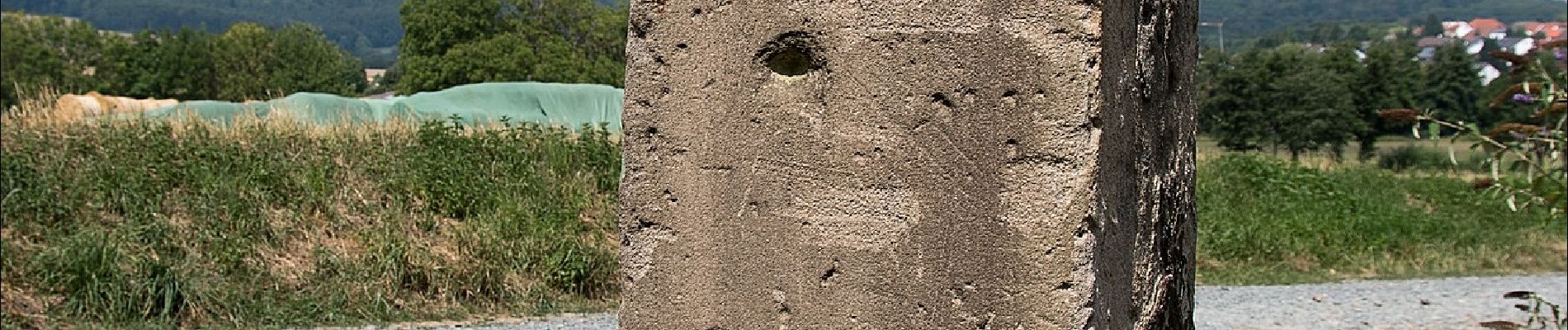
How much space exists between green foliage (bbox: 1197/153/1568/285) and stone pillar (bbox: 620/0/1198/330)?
9.77 meters

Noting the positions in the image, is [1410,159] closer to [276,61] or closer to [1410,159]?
[1410,159]

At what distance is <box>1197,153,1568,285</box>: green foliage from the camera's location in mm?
12836

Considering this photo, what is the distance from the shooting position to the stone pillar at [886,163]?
2.51m

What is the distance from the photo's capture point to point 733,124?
2.72m

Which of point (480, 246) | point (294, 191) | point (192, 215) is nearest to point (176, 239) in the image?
point (192, 215)

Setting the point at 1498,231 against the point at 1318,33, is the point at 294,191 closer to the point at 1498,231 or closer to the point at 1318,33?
the point at 1498,231

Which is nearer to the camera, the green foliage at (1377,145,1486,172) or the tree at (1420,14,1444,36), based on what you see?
the tree at (1420,14,1444,36)

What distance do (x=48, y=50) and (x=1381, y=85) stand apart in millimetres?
59525

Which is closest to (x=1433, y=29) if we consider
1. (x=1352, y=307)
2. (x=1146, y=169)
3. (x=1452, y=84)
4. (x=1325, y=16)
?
(x=1352, y=307)

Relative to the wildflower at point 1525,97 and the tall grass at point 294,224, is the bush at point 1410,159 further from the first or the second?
the wildflower at point 1525,97

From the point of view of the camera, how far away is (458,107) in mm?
15523

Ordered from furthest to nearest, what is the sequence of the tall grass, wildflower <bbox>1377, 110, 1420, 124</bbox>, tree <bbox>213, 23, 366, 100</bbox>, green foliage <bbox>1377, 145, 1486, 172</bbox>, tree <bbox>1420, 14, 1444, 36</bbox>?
tree <bbox>213, 23, 366, 100</bbox> → green foliage <bbox>1377, 145, 1486, 172</bbox> → the tall grass → tree <bbox>1420, 14, 1444, 36</bbox> → wildflower <bbox>1377, 110, 1420, 124</bbox>

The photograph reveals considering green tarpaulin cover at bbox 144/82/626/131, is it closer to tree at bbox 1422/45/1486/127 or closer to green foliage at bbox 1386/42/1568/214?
green foliage at bbox 1386/42/1568/214

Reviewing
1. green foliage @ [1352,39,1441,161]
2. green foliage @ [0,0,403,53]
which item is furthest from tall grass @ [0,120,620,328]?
green foliage @ [0,0,403,53]
